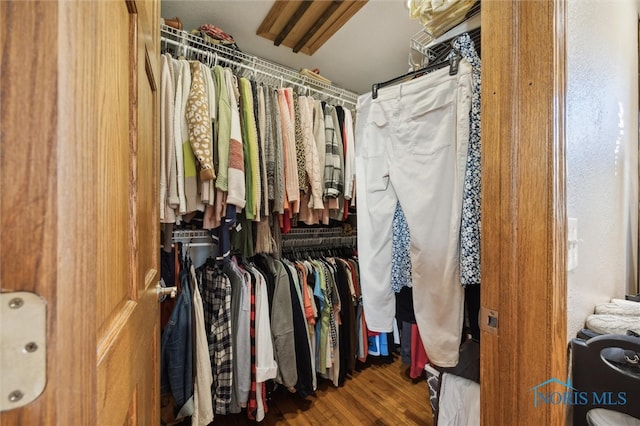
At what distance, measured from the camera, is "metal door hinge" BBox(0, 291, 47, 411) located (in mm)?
182

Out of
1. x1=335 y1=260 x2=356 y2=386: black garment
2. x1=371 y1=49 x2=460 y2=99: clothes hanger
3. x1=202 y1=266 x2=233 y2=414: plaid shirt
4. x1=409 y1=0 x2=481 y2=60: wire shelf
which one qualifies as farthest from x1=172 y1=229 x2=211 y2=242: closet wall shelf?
x1=409 y1=0 x2=481 y2=60: wire shelf

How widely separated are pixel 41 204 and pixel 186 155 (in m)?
1.01

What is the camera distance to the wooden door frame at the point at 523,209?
0.55m

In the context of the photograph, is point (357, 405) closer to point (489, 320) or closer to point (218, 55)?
point (489, 320)

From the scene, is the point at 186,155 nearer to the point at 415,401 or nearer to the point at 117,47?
the point at 117,47

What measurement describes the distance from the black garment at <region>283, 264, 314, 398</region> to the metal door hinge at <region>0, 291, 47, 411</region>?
1358mm

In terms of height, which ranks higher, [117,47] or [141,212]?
[117,47]

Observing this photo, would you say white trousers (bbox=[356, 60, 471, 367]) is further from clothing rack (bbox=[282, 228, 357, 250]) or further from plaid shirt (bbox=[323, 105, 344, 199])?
clothing rack (bbox=[282, 228, 357, 250])

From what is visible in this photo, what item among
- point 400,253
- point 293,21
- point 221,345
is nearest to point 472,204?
point 400,253

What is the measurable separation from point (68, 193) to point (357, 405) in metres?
1.87

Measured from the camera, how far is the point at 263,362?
136 cm

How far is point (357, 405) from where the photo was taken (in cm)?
160

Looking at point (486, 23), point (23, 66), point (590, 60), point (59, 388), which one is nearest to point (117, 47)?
point (23, 66)

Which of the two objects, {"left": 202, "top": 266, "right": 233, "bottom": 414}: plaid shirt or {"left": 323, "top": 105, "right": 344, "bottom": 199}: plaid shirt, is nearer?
{"left": 202, "top": 266, "right": 233, "bottom": 414}: plaid shirt
